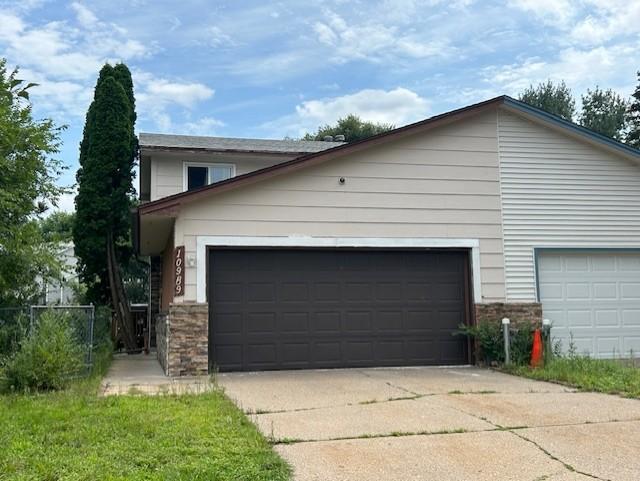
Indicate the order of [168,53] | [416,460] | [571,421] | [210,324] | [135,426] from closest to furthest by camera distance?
[416,460] < [135,426] < [571,421] < [210,324] < [168,53]

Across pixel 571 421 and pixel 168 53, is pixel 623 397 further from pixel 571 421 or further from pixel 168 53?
pixel 168 53

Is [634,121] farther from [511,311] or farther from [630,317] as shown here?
[511,311]

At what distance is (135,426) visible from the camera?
6348mm

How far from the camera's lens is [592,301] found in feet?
42.8

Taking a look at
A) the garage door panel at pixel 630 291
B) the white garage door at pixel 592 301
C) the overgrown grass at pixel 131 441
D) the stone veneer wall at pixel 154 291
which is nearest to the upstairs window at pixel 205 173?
the stone veneer wall at pixel 154 291

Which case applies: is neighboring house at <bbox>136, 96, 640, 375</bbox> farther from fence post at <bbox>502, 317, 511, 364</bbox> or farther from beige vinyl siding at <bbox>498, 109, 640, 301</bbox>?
fence post at <bbox>502, 317, 511, 364</bbox>

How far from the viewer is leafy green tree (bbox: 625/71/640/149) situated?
100 feet

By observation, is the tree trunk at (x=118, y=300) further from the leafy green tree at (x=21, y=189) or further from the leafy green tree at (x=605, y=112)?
the leafy green tree at (x=605, y=112)

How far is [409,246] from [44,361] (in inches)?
265

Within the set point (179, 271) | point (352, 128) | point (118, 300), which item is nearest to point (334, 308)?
point (179, 271)

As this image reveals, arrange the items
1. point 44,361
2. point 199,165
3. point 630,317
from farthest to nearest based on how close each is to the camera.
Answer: point 199,165 → point 630,317 → point 44,361

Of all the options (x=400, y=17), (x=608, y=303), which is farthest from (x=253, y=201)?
(x=608, y=303)

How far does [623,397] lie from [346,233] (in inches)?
218

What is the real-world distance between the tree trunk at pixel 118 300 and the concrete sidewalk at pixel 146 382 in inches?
226
